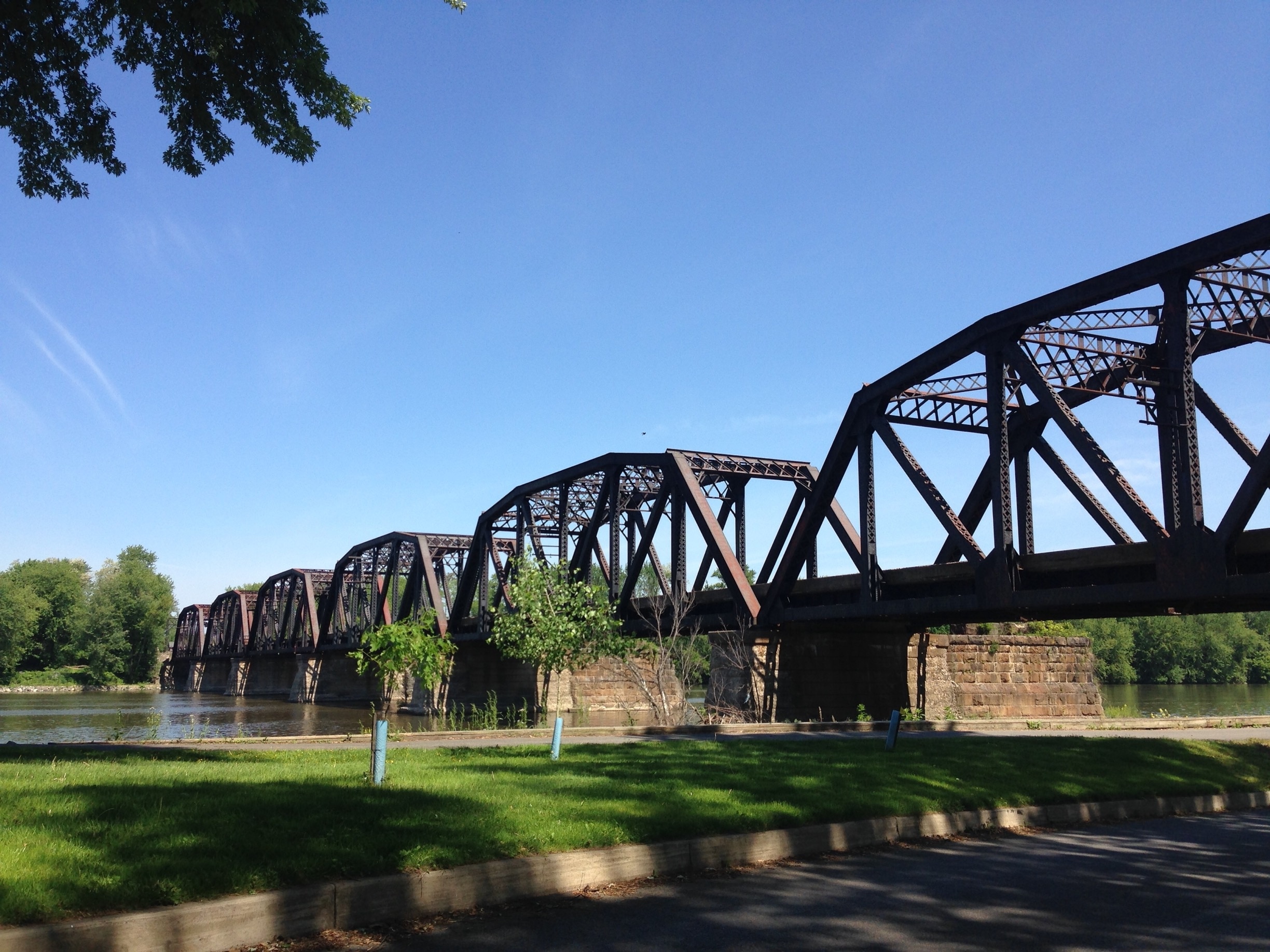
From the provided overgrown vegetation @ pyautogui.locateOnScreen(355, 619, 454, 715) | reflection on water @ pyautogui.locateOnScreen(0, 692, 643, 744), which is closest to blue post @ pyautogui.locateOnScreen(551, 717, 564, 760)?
reflection on water @ pyautogui.locateOnScreen(0, 692, 643, 744)

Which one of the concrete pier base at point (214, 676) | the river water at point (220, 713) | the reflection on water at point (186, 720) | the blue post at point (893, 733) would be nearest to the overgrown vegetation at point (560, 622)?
the reflection on water at point (186, 720)

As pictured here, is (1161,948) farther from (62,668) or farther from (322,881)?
(62,668)

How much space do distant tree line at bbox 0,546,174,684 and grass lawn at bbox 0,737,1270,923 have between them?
118 metres

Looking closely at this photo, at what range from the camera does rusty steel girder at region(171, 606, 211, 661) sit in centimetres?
13500

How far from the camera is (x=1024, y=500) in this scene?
26438 mm

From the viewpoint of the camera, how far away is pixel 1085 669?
3497cm

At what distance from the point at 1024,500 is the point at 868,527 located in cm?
412

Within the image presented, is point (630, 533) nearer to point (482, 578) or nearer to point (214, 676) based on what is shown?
point (482, 578)

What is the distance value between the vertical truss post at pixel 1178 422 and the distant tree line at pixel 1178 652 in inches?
4203

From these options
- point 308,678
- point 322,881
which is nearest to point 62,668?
point 308,678

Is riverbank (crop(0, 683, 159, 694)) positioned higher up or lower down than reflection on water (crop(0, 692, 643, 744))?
lower down

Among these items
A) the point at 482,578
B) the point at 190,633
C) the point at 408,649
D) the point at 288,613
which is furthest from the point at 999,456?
the point at 190,633

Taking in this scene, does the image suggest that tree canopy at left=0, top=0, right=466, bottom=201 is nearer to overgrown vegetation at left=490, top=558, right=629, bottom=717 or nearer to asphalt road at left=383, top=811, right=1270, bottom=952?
asphalt road at left=383, top=811, right=1270, bottom=952

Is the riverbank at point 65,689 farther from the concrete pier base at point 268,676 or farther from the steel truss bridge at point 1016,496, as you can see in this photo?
the steel truss bridge at point 1016,496
